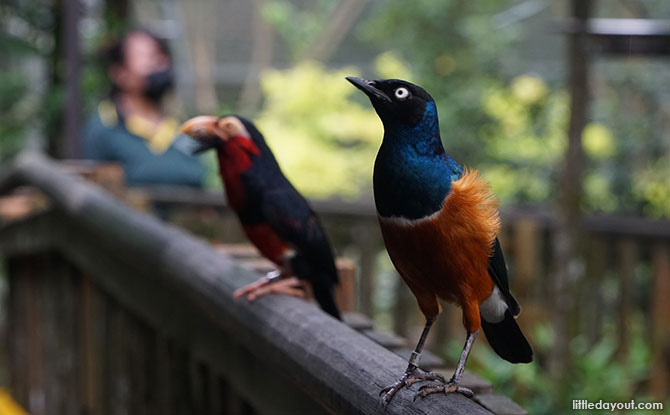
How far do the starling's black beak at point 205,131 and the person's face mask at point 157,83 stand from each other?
214 centimetres

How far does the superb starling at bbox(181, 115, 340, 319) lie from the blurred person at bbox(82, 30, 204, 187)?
1989mm

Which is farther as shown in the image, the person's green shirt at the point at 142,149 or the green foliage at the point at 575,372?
the person's green shirt at the point at 142,149

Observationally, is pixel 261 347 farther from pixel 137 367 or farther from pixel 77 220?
pixel 77 220

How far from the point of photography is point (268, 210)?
1.57 meters

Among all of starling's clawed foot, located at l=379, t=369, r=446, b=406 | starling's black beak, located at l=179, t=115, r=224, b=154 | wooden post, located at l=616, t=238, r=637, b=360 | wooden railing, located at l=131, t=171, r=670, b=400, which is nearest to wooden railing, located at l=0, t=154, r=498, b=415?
starling's clawed foot, located at l=379, t=369, r=446, b=406

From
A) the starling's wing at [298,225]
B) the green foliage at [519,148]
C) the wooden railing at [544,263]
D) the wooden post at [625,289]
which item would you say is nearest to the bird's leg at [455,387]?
the starling's wing at [298,225]

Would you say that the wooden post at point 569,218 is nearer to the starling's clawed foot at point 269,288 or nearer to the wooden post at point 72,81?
the starling's clawed foot at point 269,288

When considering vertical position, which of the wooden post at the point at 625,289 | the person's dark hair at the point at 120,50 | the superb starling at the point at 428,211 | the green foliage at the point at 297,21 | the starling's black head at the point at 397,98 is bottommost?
the wooden post at the point at 625,289

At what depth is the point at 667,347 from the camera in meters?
3.28

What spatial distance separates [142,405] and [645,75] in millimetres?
5555

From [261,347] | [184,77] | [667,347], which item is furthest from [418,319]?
[184,77]

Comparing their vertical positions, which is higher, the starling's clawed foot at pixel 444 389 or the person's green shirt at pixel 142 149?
the person's green shirt at pixel 142 149

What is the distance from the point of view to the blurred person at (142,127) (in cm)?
355

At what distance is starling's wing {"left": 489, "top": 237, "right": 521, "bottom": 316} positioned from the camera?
1127 mm
